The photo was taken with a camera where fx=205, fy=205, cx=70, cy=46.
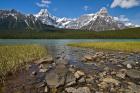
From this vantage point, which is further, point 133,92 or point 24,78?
point 24,78

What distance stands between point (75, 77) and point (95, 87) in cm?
266

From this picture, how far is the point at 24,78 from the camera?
1898cm

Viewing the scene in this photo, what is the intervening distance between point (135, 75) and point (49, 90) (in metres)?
8.67

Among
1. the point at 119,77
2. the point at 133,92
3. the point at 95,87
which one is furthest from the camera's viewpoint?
the point at 119,77

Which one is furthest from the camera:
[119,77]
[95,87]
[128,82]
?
[119,77]

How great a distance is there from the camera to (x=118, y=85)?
15883 millimetres

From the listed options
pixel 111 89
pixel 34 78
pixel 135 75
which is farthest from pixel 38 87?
pixel 135 75

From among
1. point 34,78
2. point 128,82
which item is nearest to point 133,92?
point 128,82

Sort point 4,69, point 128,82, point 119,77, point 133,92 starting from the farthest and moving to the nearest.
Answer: point 4,69 → point 119,77 → point 128,82 → point 133,92

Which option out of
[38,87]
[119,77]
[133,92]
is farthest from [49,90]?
[119,77]

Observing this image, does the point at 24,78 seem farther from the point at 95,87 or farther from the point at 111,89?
the point at 111,89

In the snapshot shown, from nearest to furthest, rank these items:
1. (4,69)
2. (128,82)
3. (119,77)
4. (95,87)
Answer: (95,87), (128,82), (119,77), (4,69)

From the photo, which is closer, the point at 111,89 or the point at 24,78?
the point at 111,89

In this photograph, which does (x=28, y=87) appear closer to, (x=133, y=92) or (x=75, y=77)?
(x=75, y=77)
